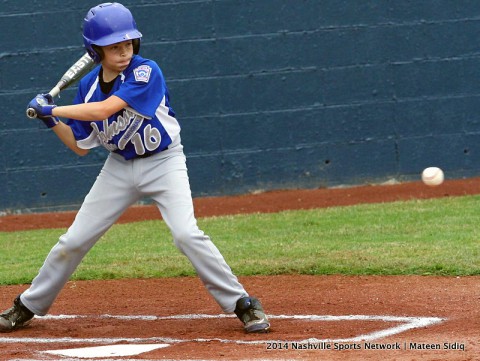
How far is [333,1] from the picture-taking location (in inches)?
456

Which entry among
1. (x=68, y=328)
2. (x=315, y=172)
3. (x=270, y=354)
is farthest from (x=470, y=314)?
(x=315, y=172)

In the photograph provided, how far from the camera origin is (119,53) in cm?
531

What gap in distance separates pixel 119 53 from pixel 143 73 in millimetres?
177

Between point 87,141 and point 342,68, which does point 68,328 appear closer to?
point 87,141

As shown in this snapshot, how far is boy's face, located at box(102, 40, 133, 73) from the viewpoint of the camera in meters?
5.29

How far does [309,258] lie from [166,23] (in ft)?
15.1

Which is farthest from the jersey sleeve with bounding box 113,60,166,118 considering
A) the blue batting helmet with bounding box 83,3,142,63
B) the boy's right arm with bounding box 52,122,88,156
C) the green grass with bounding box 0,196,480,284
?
the green grass with bounding box 0,196,480,284

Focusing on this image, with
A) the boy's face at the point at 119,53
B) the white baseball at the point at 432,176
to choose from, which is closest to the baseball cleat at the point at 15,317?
the boy's face at the point at 119,53

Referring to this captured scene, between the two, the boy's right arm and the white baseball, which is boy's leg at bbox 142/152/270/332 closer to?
the boy's right arm

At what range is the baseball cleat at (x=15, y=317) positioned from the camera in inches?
221

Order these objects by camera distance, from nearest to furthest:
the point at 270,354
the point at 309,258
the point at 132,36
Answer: the point at 270,354
the point at 132,36
the point at 309,258

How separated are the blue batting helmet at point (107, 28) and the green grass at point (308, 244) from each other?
2525 mm

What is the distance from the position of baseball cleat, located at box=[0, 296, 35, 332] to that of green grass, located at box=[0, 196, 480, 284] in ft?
5.86

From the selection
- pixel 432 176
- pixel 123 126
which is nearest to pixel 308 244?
Result: pixel 432 176
